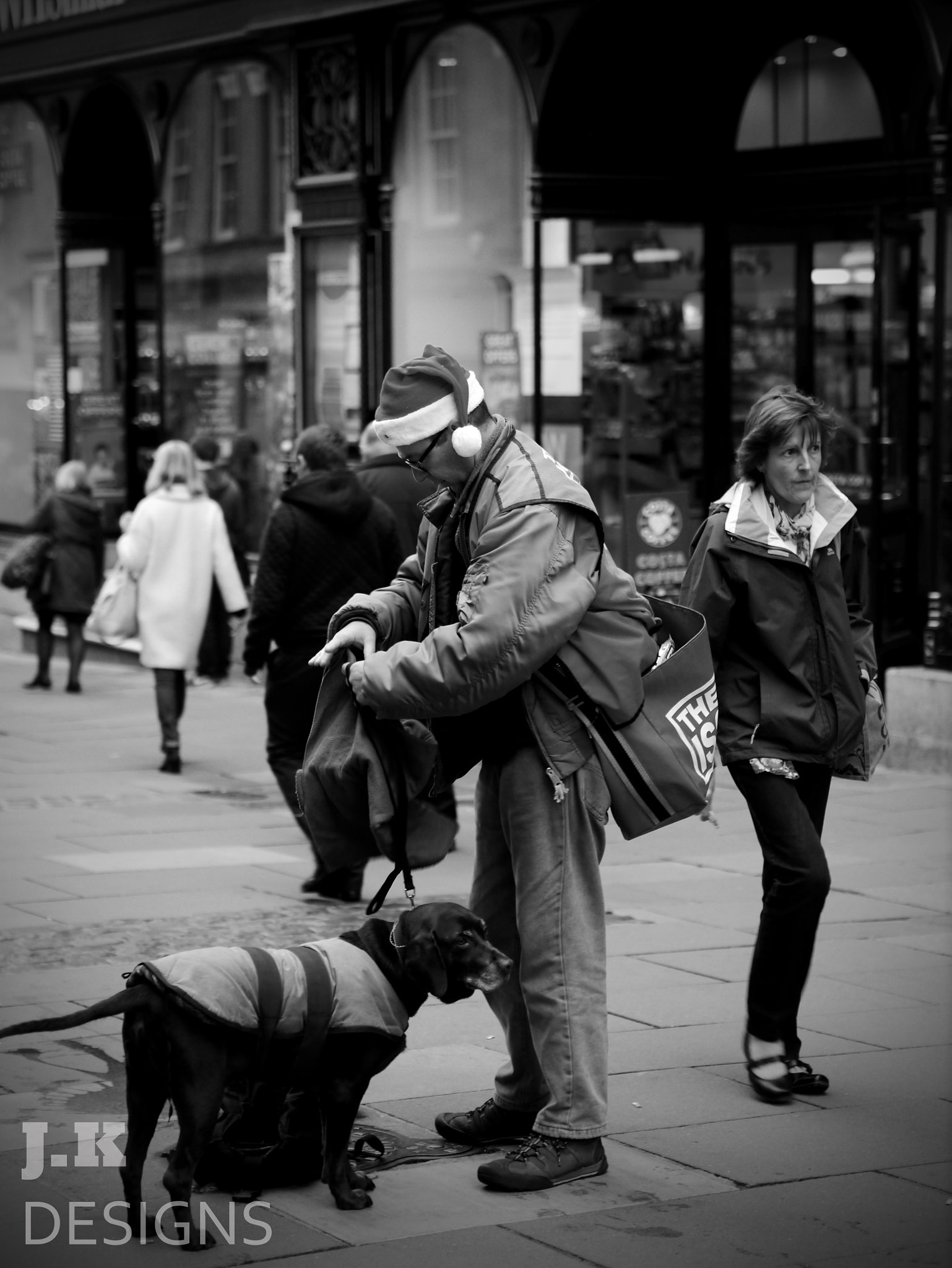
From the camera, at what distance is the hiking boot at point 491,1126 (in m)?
4.88

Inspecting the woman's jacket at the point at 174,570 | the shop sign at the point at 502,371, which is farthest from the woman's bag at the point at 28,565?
the shop sign at the point at 502,371

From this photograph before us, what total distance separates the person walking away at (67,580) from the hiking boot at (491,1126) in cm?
983

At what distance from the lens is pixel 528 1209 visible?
443 centimetres

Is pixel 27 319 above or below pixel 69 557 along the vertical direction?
above

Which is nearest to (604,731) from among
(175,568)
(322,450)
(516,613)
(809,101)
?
(516,613)

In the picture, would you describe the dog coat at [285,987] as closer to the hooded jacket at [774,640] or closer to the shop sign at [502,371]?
the hooded jacket at [774,640]

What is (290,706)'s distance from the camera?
8.43m

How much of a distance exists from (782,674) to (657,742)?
927mm

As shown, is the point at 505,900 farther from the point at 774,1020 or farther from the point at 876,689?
the point at 876,689

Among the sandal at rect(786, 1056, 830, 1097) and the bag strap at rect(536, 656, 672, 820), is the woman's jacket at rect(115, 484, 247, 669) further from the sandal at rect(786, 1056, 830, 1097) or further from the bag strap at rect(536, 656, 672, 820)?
the bag strap at rect(536, 656, 672, 820)

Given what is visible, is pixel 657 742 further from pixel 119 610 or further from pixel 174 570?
pixel 119 610

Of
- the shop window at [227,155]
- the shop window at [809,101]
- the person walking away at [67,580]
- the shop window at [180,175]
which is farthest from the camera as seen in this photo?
the shop window at [180,175]

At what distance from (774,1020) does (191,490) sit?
676cm

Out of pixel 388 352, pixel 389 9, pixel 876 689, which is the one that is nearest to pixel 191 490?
pixel 388 352
